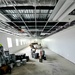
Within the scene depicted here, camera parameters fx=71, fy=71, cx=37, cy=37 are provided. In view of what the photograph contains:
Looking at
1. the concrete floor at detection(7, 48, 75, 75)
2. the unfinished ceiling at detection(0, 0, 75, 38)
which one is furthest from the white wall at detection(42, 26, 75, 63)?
the unfinished ceiling at detection(0, 0, 75, 38)

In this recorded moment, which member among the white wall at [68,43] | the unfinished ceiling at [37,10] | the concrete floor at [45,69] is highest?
the unfinished ceiling at [37,10]

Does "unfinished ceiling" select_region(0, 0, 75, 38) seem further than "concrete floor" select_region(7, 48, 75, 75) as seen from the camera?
No

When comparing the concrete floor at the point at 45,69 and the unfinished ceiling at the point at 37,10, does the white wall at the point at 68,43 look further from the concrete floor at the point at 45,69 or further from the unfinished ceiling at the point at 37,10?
the unfinished ceiling at the point at 37,10

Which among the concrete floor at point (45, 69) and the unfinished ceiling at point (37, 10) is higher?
the unfinished ceiling at point (37, 10)

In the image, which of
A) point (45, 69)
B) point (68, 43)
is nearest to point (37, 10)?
point (45, 69)

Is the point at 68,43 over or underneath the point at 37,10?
underneath

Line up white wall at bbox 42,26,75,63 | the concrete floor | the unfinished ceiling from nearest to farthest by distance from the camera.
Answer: the unfinished ceiling < the concrete floor < white wall at bbox 42,26,75,63

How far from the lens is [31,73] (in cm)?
318

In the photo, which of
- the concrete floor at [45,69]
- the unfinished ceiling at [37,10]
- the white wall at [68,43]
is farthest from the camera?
the white wall at [68,43]

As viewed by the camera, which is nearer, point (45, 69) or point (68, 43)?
point (45, 69)

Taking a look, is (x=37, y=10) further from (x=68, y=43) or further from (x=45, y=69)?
(x=68, y=43)

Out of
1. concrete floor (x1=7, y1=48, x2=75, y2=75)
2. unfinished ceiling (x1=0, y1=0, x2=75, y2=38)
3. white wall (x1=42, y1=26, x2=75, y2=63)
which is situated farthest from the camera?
white wall (x1=42, y1=26, x2=75, y2=63)

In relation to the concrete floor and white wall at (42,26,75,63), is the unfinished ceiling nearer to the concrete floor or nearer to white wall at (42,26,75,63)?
white wall at (42,26,75,63)

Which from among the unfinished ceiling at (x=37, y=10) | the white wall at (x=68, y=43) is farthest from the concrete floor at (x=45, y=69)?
the unfinished ceiling at (x=37, y=10)
